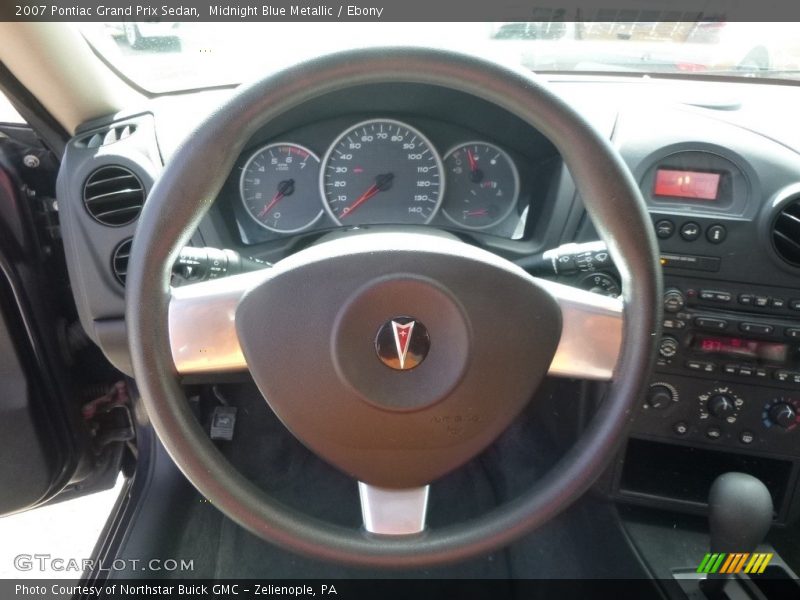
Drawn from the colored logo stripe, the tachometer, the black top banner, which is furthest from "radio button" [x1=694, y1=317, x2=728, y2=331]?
the tachometer

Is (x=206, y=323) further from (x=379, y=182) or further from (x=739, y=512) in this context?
(x=739, y=512)

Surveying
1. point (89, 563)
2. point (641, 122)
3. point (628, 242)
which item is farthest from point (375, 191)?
point (89, 563)

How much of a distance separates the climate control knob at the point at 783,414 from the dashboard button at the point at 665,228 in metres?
0.40

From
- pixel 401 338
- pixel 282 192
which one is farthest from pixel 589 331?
pixel 282 192

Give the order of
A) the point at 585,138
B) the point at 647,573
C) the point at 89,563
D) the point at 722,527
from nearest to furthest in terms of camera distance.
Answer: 1. the point at 585,138
2. the point at 722,527
3. the point at 647,573
4. the point at 89,563

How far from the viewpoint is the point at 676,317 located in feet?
4.28

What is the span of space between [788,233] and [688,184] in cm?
19

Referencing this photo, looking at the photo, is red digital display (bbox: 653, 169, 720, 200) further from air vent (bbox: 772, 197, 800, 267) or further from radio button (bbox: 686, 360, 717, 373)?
radio button (bbox: 686, 360, 717, 373)

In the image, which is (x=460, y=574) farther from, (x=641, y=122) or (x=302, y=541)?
(x=641, y=122)

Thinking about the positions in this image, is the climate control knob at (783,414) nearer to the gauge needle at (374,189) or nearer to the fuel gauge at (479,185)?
the fuel gauge at (479,185)

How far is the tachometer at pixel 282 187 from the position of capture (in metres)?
1.51

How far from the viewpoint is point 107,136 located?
1345mm

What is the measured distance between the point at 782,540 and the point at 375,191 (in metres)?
1.16

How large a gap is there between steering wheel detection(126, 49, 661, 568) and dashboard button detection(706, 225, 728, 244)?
47 cm
